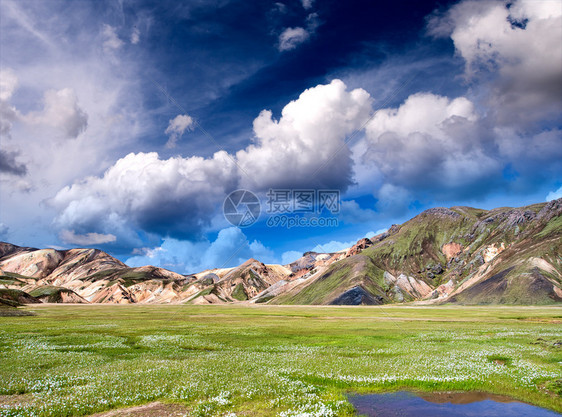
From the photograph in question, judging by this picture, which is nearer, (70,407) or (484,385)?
(70,407)

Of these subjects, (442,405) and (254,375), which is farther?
(254,375)

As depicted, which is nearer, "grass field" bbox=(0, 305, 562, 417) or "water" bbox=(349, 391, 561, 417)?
"water" bbox=(349, 391, 561, 417)

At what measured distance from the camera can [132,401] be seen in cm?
1720

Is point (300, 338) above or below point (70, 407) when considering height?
below

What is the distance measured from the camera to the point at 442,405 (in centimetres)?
1792

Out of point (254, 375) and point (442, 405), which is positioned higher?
point (254, 375)

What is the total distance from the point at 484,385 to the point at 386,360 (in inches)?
337

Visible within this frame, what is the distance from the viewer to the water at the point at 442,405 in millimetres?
16578

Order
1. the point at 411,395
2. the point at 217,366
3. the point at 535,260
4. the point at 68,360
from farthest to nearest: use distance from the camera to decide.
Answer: the point at 535,260 < the point at 68,360 < the point at 217,366 < the point at 411,395

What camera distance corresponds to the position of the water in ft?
54.4

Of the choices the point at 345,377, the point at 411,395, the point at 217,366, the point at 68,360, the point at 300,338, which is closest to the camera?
the point at 411,395

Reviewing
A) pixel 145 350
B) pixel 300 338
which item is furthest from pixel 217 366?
pixel 300 338

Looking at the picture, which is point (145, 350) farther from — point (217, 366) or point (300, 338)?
point (300, 338)

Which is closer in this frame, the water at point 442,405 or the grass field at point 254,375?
the water at point 442,405
